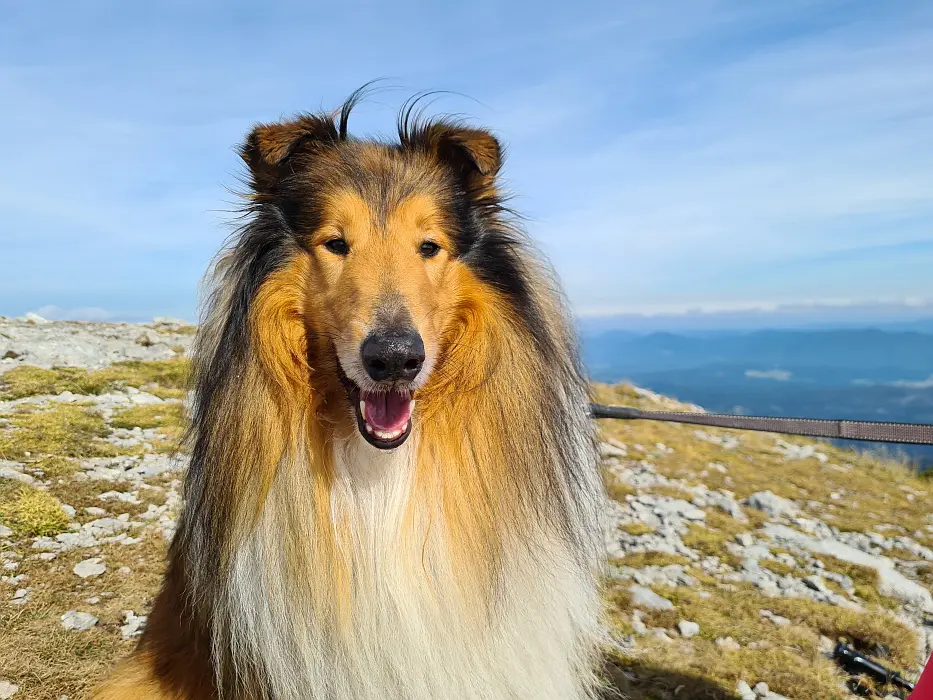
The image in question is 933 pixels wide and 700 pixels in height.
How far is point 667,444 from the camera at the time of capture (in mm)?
10250

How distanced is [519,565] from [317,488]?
2.73ft

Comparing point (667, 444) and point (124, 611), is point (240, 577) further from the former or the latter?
point (667, 444)

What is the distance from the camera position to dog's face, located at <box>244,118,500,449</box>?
2.21m

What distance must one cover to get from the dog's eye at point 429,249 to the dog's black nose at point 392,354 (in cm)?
43

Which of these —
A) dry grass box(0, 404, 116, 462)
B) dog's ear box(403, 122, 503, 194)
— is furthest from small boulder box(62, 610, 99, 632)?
dog's ear box(403, 122, 503, 194)

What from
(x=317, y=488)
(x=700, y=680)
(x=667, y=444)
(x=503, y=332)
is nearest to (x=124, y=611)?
(x=317, y=488)

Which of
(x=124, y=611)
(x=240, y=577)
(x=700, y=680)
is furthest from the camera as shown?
(x=124, y=611)

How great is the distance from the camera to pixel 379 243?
7.89 feet

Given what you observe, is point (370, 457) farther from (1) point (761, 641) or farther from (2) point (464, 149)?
(1) point (761, 641)

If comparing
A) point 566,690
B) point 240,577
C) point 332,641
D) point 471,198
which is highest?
point 471,198

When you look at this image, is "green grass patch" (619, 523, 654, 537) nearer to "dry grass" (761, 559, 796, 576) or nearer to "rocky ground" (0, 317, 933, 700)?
"rocky ground" (0, 317, 933, 700)

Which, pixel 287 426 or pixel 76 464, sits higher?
pixel 287 426

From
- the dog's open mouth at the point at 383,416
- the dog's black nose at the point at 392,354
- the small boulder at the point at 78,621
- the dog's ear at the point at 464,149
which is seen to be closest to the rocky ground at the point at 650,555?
the small boulder at the point at 78,621

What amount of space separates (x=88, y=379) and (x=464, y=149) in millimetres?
Result: 8495
